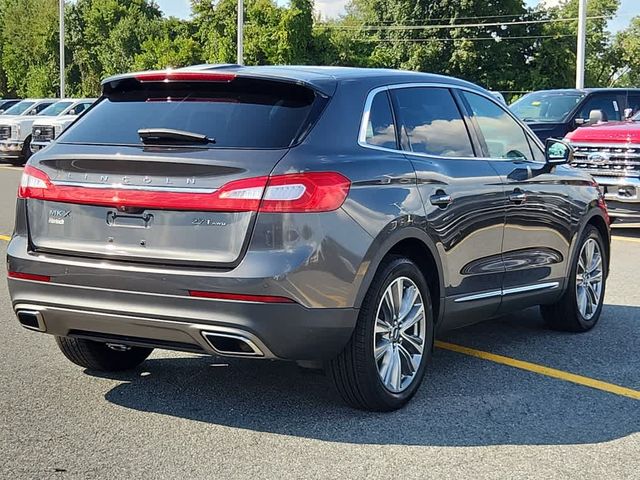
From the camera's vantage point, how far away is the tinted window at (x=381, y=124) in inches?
200

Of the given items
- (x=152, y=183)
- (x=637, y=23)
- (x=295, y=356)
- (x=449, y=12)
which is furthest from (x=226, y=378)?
(x=637, y=23)

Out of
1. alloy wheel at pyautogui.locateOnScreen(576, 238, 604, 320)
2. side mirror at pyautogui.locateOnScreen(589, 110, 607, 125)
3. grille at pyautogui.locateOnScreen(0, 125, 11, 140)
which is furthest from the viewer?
grille at pyautogui.locateOnScreen(0, 125, 11, 140)

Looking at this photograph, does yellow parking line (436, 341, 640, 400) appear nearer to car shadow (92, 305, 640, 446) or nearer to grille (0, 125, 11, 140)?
car shadow (92, 305, 640, 446)

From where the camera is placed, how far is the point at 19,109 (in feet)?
99.4

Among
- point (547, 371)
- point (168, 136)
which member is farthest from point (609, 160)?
point (168, 136)

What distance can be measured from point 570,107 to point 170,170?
1290 cm

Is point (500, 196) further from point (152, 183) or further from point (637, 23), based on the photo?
point (637, 23)

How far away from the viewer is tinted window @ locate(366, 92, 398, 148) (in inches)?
200

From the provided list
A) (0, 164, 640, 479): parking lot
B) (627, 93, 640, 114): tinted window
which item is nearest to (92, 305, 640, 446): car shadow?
(0, 164, 640, 479): parking lot

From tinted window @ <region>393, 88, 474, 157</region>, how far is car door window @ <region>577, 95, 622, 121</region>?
10946mm

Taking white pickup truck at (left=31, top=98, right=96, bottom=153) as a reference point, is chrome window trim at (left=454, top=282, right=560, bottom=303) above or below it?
above

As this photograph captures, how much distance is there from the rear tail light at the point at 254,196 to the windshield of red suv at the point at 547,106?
40.5ft

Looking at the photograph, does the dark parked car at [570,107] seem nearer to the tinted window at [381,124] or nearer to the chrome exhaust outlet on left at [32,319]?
the tinted window at [381,124]

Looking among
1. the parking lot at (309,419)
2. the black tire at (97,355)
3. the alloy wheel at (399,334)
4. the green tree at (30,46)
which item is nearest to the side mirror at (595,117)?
the parking lot at (309,419)
